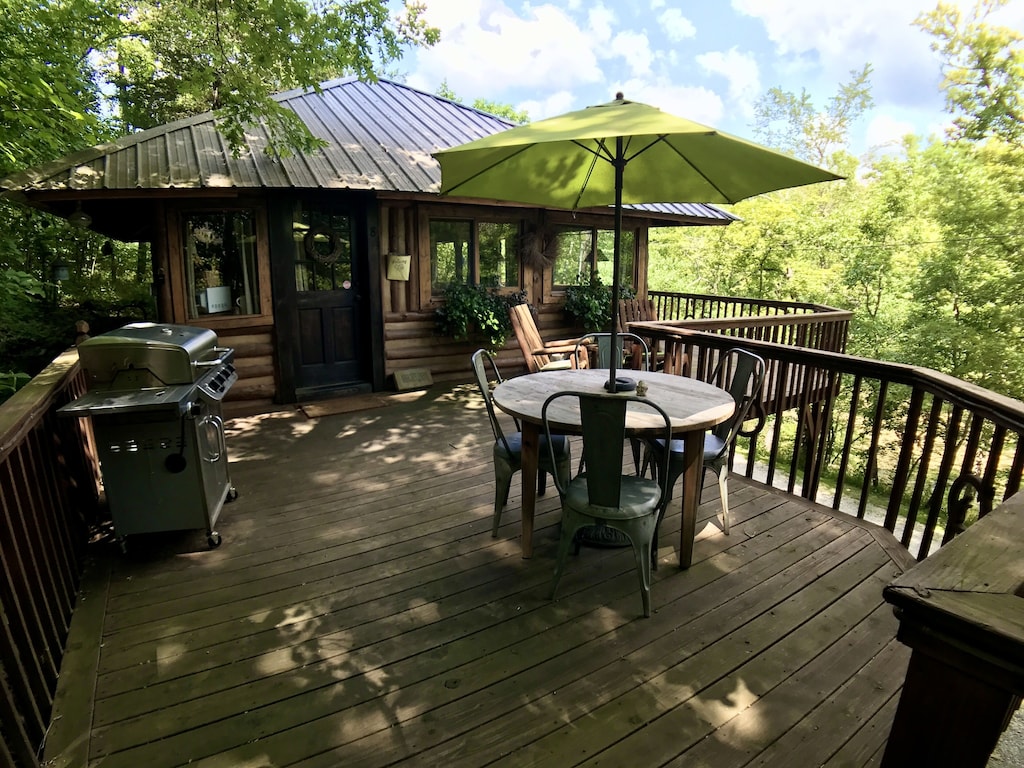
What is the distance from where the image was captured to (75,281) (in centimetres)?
963

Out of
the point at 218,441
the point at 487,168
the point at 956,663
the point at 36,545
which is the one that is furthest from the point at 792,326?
the point at 36,545

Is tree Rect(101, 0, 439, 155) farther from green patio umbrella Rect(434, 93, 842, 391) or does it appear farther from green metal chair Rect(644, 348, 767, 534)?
green metal chair Rect(644, 348, 767, 534)

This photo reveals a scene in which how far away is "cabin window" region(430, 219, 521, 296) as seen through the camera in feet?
21.0

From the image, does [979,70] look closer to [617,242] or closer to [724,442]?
[724,442]

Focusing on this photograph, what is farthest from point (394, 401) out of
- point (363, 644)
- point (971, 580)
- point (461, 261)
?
point (971, 580)

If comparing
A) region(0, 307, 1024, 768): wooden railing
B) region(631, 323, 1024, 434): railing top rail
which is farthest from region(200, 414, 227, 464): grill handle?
region(631, 323, 1024, 434): railing top rail

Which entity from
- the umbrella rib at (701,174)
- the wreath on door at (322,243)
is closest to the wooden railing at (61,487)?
the umbrella rib at (701,174)

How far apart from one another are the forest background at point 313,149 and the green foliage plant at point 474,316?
2.09 metres

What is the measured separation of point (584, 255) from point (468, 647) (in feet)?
20.5

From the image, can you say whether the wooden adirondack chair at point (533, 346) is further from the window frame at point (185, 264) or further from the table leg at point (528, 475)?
the table leg at point (528, 475)

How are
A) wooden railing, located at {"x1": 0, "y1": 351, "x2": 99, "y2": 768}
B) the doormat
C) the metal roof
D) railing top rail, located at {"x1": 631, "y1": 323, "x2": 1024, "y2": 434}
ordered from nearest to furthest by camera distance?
wooden railing, located at {"x1": 0, "y1": 351, "x2": 99, "y2": 768}
railing top rail, located at {"x1": 631, "y1": 323, "x2": 1024, "y2": 434}
the metal roof
the doormat

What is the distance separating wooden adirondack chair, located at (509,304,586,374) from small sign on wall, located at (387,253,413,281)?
4.05 ft

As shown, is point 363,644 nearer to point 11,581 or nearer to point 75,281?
Answer: point 11,581

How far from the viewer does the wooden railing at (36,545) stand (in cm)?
158
